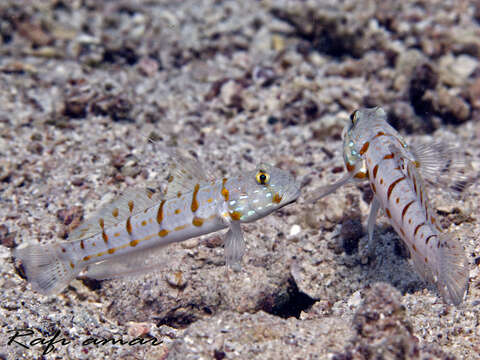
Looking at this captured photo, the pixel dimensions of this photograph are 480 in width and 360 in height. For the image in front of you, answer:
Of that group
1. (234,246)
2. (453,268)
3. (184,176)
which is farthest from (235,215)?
(453,268)

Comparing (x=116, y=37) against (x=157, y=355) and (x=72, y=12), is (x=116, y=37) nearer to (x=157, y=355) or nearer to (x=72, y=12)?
(x=72, y=12)

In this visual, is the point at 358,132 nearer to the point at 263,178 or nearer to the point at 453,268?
the point at 263,178

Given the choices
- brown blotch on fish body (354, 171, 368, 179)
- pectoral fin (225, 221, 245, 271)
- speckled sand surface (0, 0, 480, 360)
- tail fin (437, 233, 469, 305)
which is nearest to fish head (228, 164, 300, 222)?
pectoral fin (225, 221, 245, 271)

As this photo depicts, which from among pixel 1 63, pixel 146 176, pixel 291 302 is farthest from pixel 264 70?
pixel 1 63

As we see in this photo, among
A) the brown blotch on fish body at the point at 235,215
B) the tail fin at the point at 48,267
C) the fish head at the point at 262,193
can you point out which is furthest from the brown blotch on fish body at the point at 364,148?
the tail fin at the point at 48,267

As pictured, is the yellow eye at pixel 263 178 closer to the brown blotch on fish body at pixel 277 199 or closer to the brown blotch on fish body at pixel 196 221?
the brown blotch on fish body at pixel 277 199

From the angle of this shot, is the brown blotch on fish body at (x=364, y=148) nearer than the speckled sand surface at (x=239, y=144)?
No
